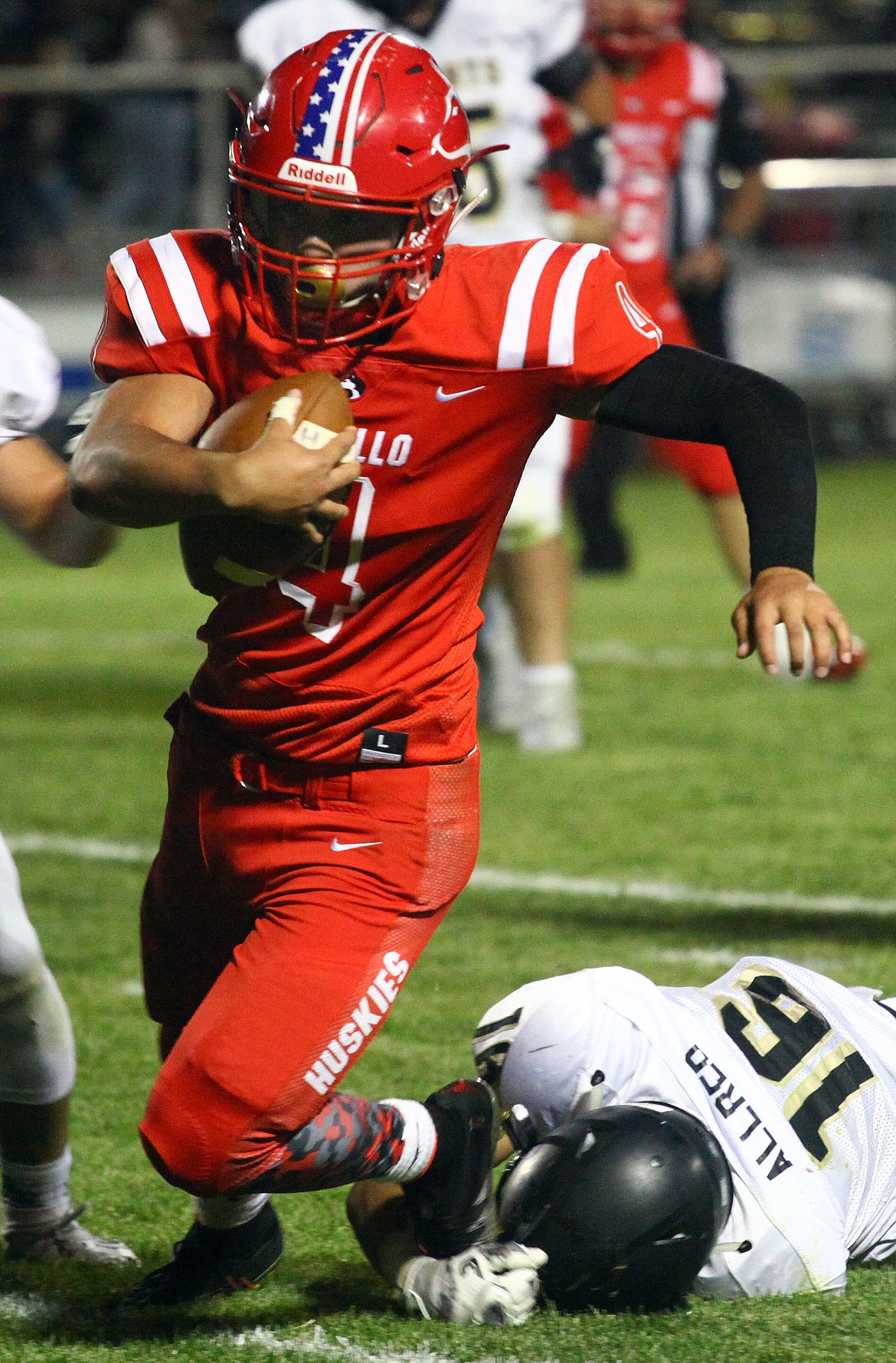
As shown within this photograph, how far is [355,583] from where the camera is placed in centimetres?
250

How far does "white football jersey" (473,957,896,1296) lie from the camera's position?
8.09 feet

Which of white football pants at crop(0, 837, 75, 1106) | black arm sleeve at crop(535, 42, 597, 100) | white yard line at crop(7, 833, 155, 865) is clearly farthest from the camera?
black arm sleeve at crop(535, 42, 597, 100)

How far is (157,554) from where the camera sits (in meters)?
11.1

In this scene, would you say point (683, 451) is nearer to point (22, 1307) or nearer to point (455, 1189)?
point (455, 1189)

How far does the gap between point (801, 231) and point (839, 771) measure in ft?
30.0

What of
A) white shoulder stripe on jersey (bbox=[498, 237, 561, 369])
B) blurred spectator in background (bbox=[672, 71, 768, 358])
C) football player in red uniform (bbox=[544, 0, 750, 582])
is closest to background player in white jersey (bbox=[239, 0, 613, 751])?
football player in red uniform (bbox=[544, 0, 750, 582])

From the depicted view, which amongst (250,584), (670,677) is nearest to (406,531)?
(250,584)

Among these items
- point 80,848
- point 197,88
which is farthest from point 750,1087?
point 197,88

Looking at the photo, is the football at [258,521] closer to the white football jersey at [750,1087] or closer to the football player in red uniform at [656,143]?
the white football jersey at [750,1087]

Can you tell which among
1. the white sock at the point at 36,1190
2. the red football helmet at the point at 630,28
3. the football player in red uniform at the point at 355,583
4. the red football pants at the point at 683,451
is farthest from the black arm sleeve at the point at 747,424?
the red football helmet at the point at 630,28

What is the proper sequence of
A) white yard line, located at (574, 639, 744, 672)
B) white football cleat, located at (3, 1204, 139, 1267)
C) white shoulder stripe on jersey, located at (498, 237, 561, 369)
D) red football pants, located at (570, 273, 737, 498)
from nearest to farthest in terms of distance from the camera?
white shoulder stripe on jersey, located at (498, 237, 561, 369) → white football cleat, located at (3, 1204, 139, 1267) → red football pants, located at (570, 273, 737, 498) → white yard line, located at (574, 639, 744, 672)

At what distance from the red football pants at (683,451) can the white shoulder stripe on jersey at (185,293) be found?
3.77 metres

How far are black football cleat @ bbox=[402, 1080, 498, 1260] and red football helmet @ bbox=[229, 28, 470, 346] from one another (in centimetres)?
99

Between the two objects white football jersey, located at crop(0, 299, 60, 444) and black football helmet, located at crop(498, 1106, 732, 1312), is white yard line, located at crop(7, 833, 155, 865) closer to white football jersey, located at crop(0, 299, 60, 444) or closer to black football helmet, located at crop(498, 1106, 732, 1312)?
white football jersey, located at crop(0, 299, 60, 444)
